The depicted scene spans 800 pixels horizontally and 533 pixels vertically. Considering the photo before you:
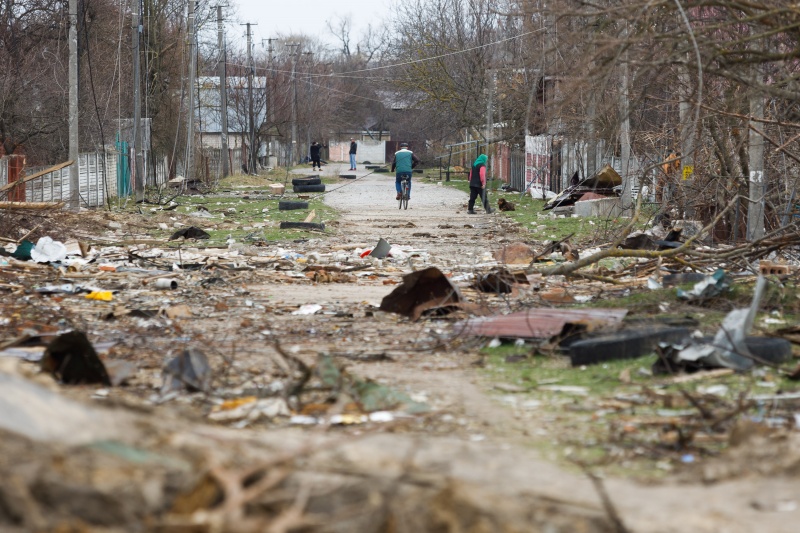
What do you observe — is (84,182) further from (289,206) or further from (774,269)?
(774,269)

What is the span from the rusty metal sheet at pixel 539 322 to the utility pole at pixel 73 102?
54.5 ft

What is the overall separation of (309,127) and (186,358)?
268 feet

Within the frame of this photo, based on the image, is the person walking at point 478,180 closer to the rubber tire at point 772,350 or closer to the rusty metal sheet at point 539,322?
the rusty metal sheet at point 539,322

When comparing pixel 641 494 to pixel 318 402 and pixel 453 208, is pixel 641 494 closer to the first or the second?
pixel 318 402

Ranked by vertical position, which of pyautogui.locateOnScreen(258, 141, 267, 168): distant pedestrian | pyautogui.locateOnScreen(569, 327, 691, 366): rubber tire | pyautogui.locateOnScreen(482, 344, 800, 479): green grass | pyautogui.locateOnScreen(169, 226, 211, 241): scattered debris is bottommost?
pyautogui.locateOnScreen(482, 344, 800, 479): green grass

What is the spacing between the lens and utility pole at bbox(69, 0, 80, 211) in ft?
75.9

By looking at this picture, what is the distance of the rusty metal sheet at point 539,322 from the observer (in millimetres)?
8172

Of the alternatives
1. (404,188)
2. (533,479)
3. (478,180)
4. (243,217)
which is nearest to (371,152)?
(404,188)

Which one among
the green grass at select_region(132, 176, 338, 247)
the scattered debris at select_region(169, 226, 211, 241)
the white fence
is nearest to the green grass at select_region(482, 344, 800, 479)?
the green grass at select_region(132, 176, 338, 247)

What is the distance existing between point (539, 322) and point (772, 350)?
2132 millimetres

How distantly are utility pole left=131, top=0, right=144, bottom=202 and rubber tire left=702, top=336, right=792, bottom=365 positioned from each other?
25079 millimetres

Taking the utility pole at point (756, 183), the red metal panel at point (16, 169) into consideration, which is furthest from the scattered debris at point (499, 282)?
the red metal panel at point (16, 169)

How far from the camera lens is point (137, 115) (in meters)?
30.0

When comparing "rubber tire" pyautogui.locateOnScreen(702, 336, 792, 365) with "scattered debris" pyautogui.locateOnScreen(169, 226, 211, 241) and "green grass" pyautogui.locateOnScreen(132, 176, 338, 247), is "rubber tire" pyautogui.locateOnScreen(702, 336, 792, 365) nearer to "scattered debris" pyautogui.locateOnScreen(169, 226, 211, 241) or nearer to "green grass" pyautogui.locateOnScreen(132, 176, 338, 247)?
"green grass" pyautogui.locateOnScreen(132, 176, 338, 247)
